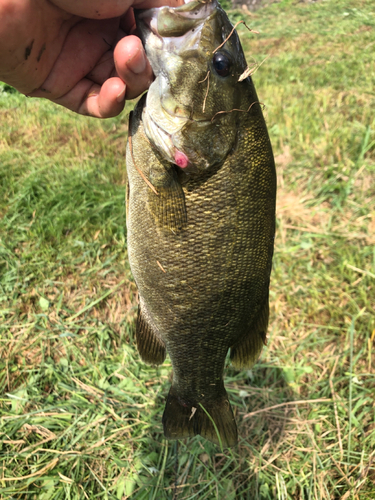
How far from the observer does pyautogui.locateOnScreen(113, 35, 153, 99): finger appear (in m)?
1.33

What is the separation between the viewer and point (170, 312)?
150 centimetres

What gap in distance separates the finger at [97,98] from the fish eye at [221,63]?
0.44 meters

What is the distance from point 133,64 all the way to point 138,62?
2cm

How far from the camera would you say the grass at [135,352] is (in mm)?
2180

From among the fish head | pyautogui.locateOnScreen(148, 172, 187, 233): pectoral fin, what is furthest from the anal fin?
the fish head

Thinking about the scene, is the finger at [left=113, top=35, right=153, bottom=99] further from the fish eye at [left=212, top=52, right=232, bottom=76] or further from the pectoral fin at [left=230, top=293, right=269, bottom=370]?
the pectoral fin at [left=230, top=293, right=269, bottom=370]

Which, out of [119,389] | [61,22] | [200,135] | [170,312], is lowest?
[119,389]

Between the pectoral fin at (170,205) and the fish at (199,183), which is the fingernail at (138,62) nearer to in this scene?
the fish at (199,183)

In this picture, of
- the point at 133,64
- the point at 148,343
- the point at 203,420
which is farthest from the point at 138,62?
the point at 203,420

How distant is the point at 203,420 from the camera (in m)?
1.74

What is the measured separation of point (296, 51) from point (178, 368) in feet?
26.8

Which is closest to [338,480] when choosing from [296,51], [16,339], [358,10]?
[16,339]

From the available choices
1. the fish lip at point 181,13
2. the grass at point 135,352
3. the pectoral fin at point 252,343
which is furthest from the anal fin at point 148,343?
the fish lip at point 181,13

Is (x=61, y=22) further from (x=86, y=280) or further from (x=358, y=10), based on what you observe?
(x=358, y=10)
